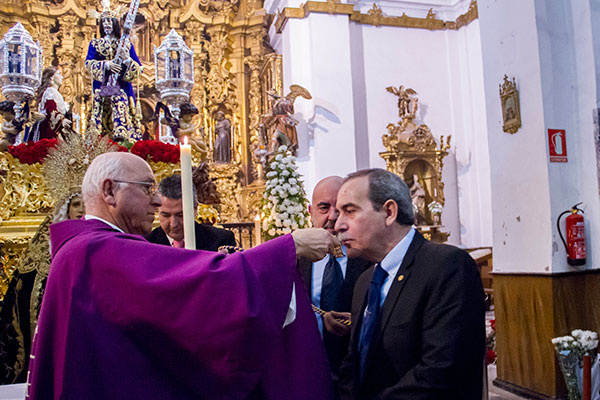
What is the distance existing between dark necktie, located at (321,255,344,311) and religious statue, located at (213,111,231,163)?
10.2m

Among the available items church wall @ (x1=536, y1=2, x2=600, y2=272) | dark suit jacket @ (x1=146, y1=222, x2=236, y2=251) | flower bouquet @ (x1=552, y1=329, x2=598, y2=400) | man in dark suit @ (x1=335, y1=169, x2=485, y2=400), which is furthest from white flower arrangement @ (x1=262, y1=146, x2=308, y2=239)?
man in dark suit @ (x1=335, y1=169, x2=485, y2=400)

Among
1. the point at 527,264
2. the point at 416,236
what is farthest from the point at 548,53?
the point at 416,236

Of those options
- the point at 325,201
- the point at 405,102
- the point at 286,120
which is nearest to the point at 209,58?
the point at 286,120

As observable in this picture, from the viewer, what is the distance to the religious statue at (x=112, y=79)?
205 inches

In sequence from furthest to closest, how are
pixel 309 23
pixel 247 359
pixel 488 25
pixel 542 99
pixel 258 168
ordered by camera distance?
pixel 258 168 < pixel 309 23 < pixel 488 25 < pixel 542 99 < pixel 247 359

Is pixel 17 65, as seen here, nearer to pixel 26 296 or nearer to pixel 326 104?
pixel 26 296

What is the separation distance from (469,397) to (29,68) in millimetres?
5027

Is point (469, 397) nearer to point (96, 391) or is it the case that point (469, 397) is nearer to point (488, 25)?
point (96, 391)

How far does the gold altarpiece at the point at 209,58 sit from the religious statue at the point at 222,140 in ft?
0.40

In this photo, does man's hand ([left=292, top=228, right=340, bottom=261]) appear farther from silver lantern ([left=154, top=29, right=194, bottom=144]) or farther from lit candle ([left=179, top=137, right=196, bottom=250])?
silver lantern ([left=154, top=29, right=194, bottom=144])

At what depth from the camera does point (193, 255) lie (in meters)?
1.74

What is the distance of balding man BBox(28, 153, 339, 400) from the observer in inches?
64.3

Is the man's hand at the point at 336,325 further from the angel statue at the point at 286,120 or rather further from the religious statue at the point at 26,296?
the angel statue at the point at 286,120

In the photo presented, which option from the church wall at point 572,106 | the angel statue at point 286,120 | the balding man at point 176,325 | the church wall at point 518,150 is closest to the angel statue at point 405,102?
the angel statue at point 286,120
